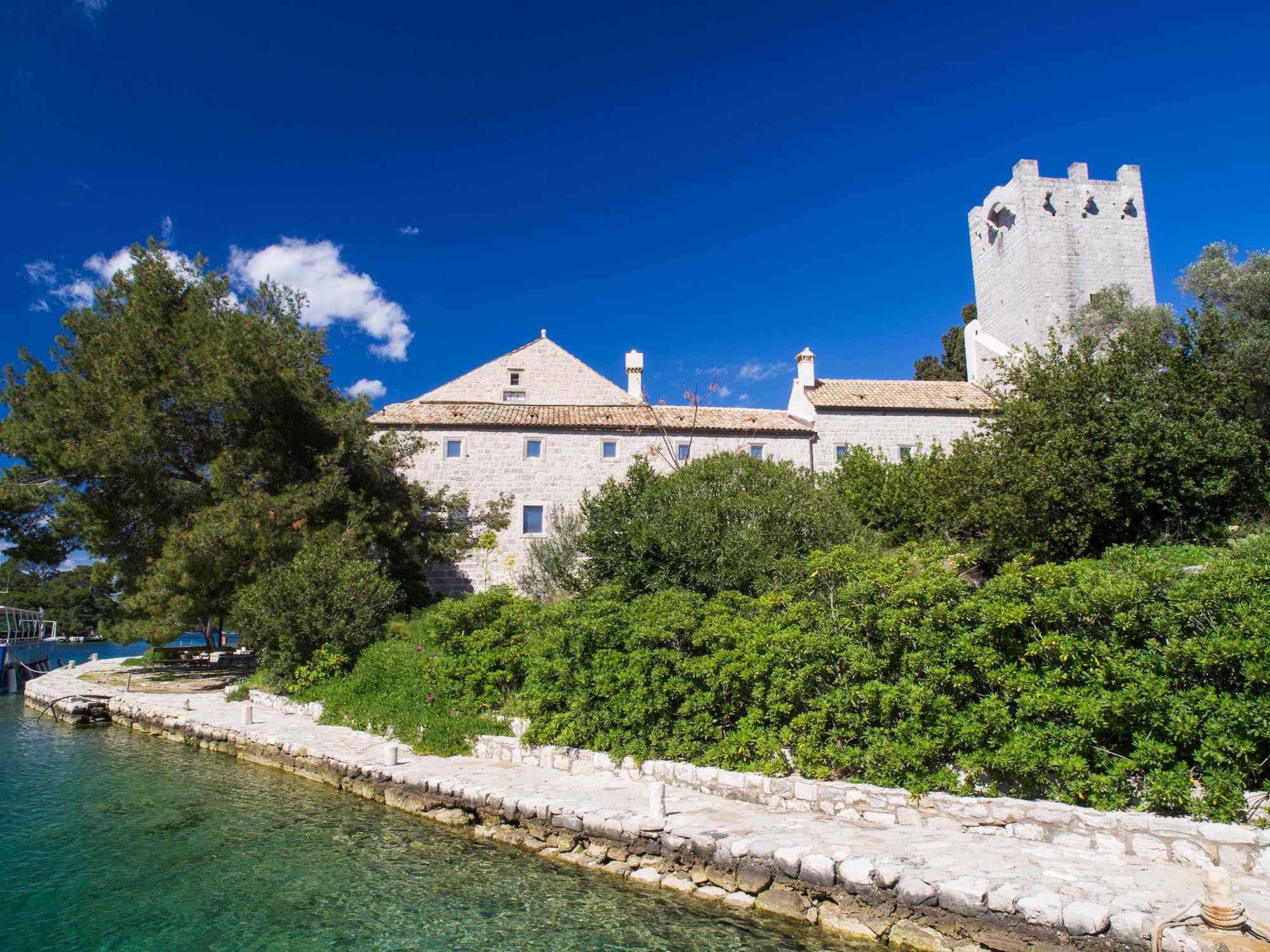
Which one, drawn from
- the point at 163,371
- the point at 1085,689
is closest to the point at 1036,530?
the point at 1085,689

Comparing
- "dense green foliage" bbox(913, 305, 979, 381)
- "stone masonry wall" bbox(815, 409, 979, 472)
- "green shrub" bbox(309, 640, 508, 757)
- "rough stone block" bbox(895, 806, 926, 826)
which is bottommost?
"rough stone block" bbox(895, 806, 926, 826)

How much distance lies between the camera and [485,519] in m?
24.2

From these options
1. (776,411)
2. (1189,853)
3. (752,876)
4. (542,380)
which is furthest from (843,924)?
(542,380)

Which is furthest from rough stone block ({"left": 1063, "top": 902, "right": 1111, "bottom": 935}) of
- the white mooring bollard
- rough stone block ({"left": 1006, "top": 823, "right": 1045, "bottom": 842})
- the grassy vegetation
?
the grassy vegetation

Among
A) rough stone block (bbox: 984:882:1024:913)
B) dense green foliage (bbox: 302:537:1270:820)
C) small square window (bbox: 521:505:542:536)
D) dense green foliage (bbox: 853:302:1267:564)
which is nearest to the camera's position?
rough stone block (bbox: 984:882:1024:913)

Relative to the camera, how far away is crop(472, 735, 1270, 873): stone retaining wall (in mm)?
5961

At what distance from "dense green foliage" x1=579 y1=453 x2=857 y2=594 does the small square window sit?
8721 mm

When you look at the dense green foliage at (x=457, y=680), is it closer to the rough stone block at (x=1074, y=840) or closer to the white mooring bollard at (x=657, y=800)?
the white mooring bollard at (x=657, y=800)

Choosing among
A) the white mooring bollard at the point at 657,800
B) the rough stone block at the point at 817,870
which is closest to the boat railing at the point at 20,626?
the white mooring bollard at the point at 657,800

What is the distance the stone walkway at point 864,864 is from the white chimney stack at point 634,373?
24.4m

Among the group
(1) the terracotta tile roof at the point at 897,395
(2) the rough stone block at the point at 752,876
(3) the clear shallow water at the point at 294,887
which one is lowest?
(3) the clear shallow water at the point at 294,887

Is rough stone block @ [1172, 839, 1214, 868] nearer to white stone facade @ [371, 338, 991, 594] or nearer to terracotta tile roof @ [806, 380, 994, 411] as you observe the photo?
white stone facade @ [371, 338, 991, 594]

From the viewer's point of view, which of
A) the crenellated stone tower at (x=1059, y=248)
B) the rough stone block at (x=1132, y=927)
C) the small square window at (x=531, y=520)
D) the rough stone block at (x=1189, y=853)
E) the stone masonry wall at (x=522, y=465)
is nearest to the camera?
the rough stone block at (x=1132, y=927)

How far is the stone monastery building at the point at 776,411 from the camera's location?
25938 millimetres
